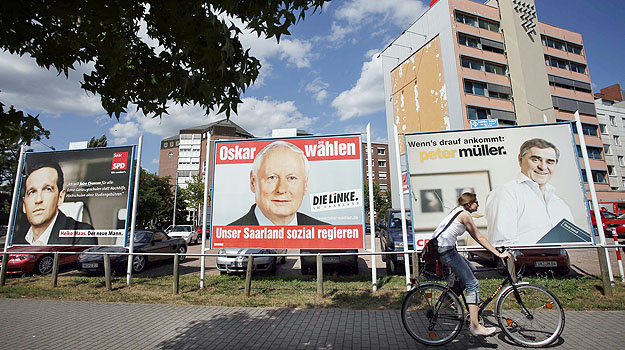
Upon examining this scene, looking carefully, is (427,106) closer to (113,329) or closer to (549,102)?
(549,102)

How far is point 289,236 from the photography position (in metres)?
7.95

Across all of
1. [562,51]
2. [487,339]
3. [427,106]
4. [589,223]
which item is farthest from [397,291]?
[562,51]

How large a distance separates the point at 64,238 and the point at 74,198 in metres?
1.19

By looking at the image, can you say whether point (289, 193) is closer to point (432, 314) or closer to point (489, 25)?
point (432, 314)

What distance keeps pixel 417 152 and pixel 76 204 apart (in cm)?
993

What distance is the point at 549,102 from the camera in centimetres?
3847

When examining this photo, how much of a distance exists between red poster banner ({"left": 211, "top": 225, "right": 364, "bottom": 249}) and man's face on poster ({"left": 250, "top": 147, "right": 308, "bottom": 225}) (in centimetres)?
35

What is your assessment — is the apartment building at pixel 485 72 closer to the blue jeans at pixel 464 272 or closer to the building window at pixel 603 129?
the building window at pixel 603 129

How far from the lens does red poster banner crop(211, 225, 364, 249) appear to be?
7715 mm

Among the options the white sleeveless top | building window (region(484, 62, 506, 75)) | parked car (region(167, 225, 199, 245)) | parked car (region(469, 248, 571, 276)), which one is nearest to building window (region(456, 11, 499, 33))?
building window (region(484, 62, 506, 75))

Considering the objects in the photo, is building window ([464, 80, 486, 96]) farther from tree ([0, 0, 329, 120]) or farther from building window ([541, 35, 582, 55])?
tree ([0, 0, 329, 120])

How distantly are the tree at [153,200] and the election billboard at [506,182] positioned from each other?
34.4 metres

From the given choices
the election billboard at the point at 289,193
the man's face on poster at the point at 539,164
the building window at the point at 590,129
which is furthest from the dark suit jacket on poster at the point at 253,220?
A: the building window at the point at 590,129

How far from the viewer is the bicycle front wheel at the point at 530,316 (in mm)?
3914
